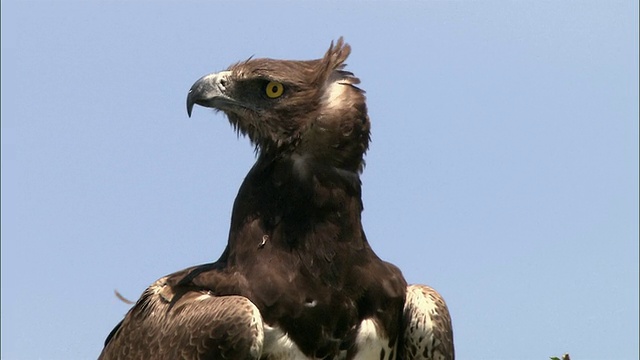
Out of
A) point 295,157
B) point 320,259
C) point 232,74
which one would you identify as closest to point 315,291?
point 320,259

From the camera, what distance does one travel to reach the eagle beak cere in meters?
12.2

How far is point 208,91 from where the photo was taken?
12195 mm

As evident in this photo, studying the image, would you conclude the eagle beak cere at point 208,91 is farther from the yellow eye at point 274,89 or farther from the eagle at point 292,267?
the yellow eye at point 274,89

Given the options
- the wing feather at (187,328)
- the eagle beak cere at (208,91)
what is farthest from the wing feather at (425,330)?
the eagle beak cere at (208,91)

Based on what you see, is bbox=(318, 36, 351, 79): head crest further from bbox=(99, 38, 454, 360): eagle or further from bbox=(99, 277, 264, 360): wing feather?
bbox=(99, 277, 264, 360): wing feather

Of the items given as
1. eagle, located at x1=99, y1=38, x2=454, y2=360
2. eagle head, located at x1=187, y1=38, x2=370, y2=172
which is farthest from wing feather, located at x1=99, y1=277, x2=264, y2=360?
eagle head, located at x1=187, y1=38, x2=370, y2=172

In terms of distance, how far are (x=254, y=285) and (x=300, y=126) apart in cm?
142

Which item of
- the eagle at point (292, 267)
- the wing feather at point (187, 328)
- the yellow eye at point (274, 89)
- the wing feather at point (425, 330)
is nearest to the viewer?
the wing feather at point (187, 328)

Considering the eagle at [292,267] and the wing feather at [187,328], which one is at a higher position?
Answer: the eagle at [292,267]

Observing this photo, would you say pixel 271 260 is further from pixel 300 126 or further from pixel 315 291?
pixel 300 126

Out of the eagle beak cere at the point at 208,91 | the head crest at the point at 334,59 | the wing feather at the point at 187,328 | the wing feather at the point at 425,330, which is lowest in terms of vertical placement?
the wing feather at the point at 187,328

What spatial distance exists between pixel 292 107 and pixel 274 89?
233 mm

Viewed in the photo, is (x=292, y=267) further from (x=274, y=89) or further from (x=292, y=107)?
(x=274, y=89)

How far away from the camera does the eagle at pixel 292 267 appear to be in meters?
11.4
